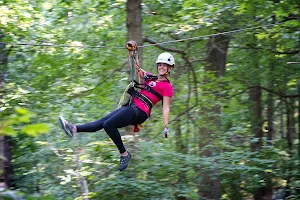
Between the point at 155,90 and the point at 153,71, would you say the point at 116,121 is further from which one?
the point at 153,71

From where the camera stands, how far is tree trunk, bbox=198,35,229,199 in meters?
8.24

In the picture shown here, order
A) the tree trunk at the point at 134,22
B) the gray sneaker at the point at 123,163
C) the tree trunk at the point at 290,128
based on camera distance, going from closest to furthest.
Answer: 1. the gray sneaker at the point at 123,163
2. the tree trunk at the point at 134,22
3. the tree trunk at the point at 290,128

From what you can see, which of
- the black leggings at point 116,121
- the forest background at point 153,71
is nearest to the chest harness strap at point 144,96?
the black leggings at point 116,121

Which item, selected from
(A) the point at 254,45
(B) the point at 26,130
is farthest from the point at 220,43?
(B) the point at 26,130

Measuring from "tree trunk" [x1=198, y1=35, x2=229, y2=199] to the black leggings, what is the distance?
3.33 m

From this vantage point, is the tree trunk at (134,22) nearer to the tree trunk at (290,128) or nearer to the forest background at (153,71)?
the forest background at (153,71)

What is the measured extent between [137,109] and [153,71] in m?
3.61

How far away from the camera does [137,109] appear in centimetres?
482

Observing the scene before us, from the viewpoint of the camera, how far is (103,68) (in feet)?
26.5

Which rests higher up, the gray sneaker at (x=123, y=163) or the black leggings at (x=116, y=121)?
the black leggings at (x=116, y=121)

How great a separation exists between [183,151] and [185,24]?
2370 mm

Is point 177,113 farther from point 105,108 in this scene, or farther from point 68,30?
point 68,30

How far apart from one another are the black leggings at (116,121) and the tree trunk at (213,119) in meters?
3.33

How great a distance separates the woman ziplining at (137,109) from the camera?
475 cm
